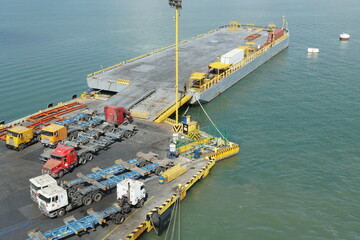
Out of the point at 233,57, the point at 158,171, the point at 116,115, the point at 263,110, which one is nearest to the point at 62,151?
the point at 158,171

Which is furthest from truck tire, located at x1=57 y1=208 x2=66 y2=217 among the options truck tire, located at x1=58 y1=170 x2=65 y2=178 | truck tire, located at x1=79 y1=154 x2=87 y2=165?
truck tire, located at x1=79 y1=154 x2=87 y2=165

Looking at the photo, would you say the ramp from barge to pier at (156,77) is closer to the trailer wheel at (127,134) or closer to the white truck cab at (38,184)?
the trailer wheel at (127,134)

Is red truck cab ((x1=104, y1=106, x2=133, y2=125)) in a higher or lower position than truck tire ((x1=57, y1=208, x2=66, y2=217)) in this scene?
higher

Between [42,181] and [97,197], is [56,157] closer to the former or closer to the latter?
[42,181]

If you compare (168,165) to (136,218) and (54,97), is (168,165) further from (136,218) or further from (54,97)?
(54,97)

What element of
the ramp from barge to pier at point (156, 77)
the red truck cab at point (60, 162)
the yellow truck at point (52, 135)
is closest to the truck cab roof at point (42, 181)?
the red truck cab at point (60, 162)

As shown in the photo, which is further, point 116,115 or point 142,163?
point 116,115

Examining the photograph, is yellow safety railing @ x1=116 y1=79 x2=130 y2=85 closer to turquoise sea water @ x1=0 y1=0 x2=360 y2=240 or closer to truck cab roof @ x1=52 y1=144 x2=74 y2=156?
turquoise sea water @ x1=0 y1=0 x2=360 y2=240
